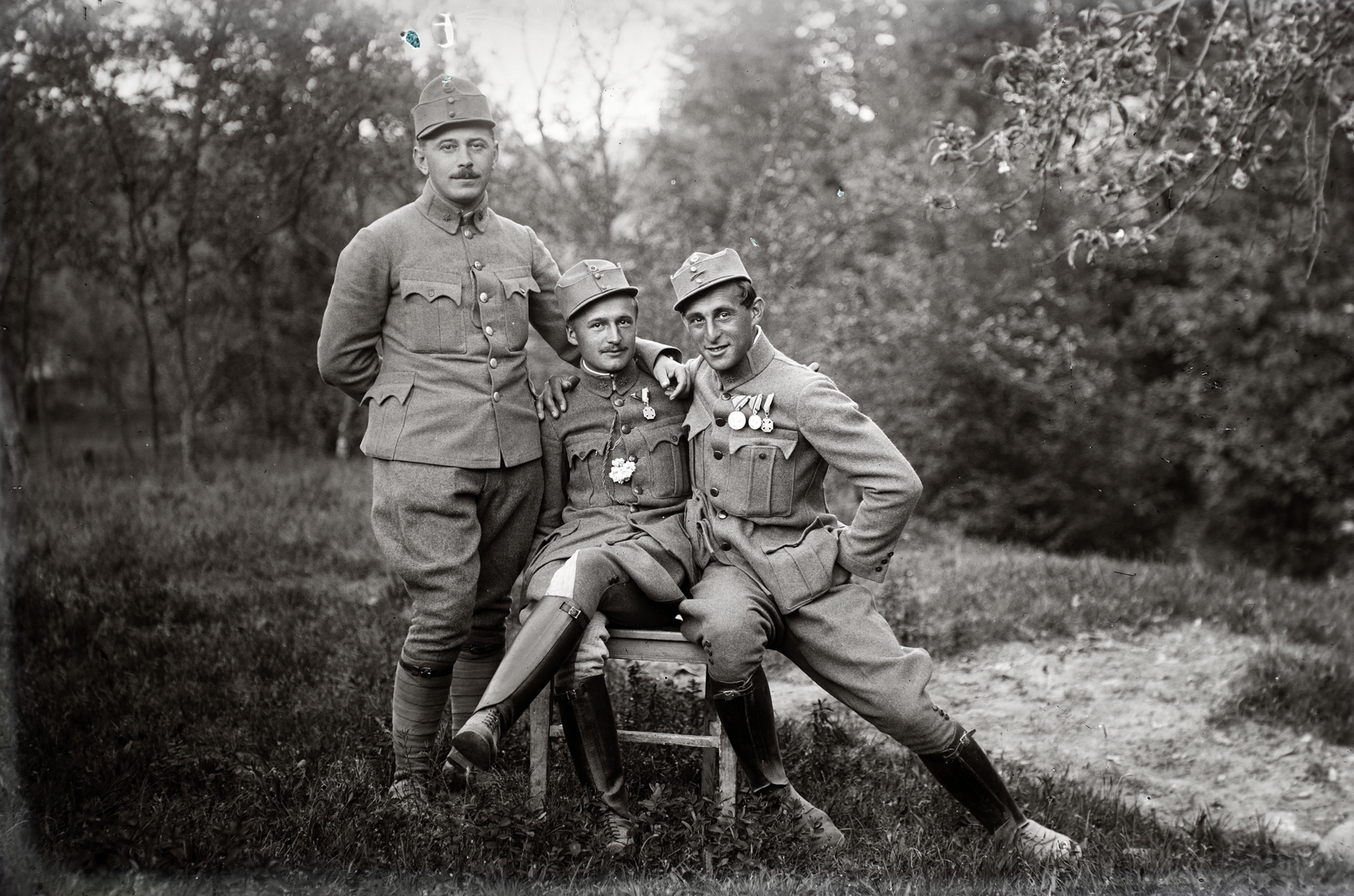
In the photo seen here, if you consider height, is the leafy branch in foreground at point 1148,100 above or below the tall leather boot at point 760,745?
above

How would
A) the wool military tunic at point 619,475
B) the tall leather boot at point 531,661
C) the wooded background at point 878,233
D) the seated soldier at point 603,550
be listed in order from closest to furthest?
1. the tall leather boot at point 531,661
2. the seated soldier at point 603,550
3. the wool military tunic at point 619,475
4. the wooded background at point 878,233

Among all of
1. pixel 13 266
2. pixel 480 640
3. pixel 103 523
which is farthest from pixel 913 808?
pixel 13 266

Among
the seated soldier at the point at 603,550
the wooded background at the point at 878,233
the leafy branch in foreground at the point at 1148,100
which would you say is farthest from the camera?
the wooded background at the point at 878,233

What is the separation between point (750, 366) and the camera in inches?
151

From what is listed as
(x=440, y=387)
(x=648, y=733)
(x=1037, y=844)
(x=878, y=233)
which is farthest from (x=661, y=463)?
(x=878, y=233)

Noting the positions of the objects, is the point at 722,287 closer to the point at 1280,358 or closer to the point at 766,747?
the point at 766,747

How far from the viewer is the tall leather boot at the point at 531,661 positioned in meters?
3.40

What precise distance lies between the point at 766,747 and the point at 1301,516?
36.0 feet

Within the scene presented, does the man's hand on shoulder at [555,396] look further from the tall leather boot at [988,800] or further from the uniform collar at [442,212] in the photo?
the tall leather boot at [988,800]

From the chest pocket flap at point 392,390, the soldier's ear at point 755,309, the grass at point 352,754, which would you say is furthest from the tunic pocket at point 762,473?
the chest pocket flap at point 392,390

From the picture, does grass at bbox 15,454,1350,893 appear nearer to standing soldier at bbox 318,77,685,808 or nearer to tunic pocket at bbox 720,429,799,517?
standing soldier at bbox 318,77,685,808

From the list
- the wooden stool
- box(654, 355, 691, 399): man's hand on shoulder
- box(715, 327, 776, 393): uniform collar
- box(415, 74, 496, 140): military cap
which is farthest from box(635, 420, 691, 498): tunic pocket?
box(415, 74, 496, 140): military cap

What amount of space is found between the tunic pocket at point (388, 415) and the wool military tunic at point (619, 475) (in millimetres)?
501

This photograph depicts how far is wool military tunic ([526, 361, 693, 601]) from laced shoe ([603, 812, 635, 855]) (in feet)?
2.39
